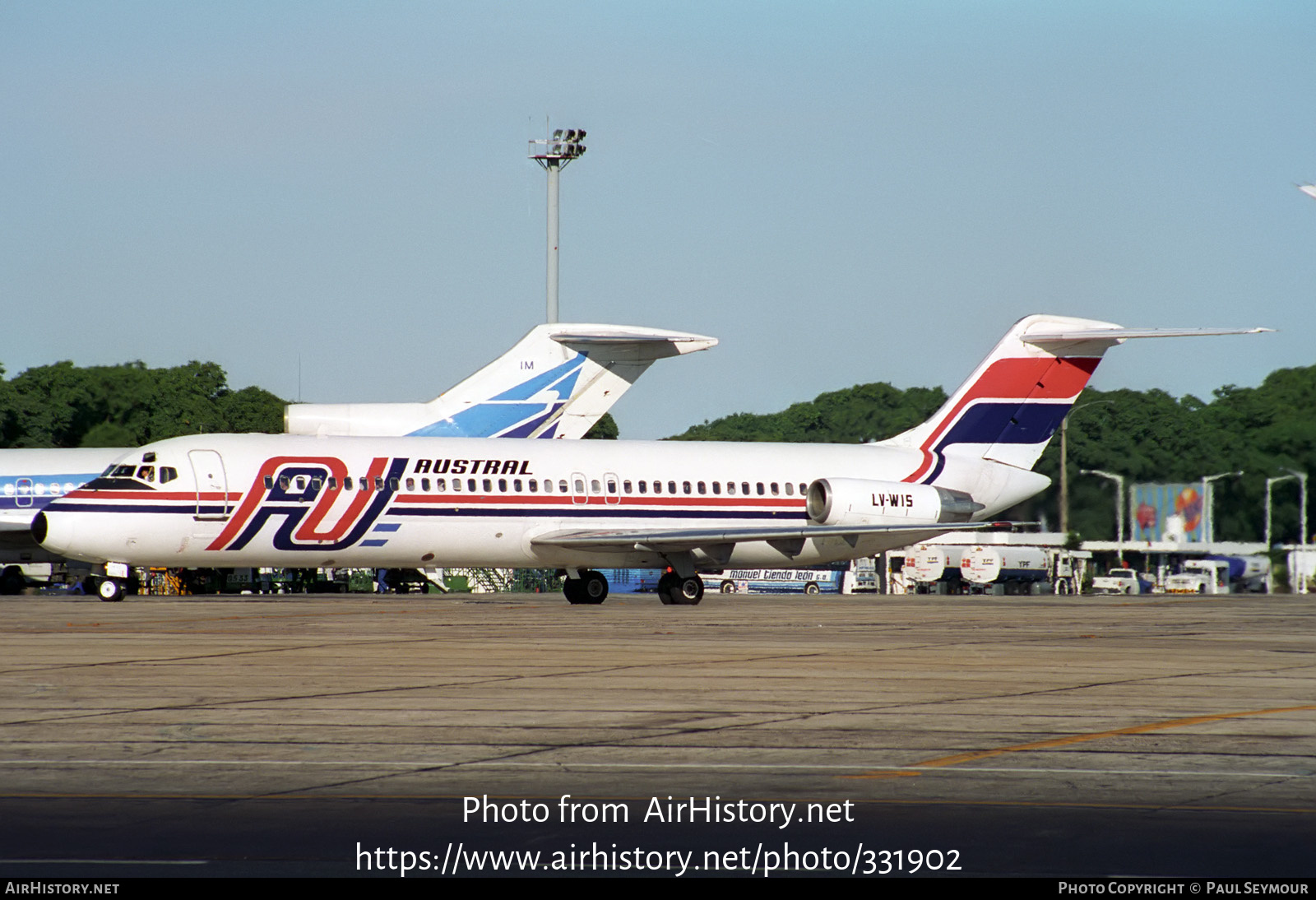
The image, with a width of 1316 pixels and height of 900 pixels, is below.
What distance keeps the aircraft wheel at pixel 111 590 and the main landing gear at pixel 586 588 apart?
951 centimetres

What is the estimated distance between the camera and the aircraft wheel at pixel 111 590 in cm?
3319

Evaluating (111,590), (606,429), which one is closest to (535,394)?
(111,590)

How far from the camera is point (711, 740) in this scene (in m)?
12.4

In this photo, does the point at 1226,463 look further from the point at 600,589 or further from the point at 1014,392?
the point at 600,589

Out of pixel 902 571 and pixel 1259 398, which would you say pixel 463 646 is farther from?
pixel 902 571

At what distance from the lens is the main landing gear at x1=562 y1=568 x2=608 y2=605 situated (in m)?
36.0

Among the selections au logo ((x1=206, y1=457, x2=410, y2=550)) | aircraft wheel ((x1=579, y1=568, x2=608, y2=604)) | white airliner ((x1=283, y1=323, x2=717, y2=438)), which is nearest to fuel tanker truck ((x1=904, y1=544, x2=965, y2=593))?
white airliner ((x1=283, y1=323, x2=717, y2=438))

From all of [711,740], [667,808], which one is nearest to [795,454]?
[711,740]

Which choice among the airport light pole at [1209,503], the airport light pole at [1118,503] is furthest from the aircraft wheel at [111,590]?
the airport light pole at [1209,503]

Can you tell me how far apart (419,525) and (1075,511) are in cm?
1954

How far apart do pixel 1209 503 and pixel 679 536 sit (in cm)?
1632

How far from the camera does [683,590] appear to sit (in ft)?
118

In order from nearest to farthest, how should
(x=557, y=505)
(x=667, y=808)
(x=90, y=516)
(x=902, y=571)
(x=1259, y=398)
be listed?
(x=667, y=808) < (x=90, y=516) < (x=557, y=505) < (x=1259, y=398) < (x=902, y=571)
